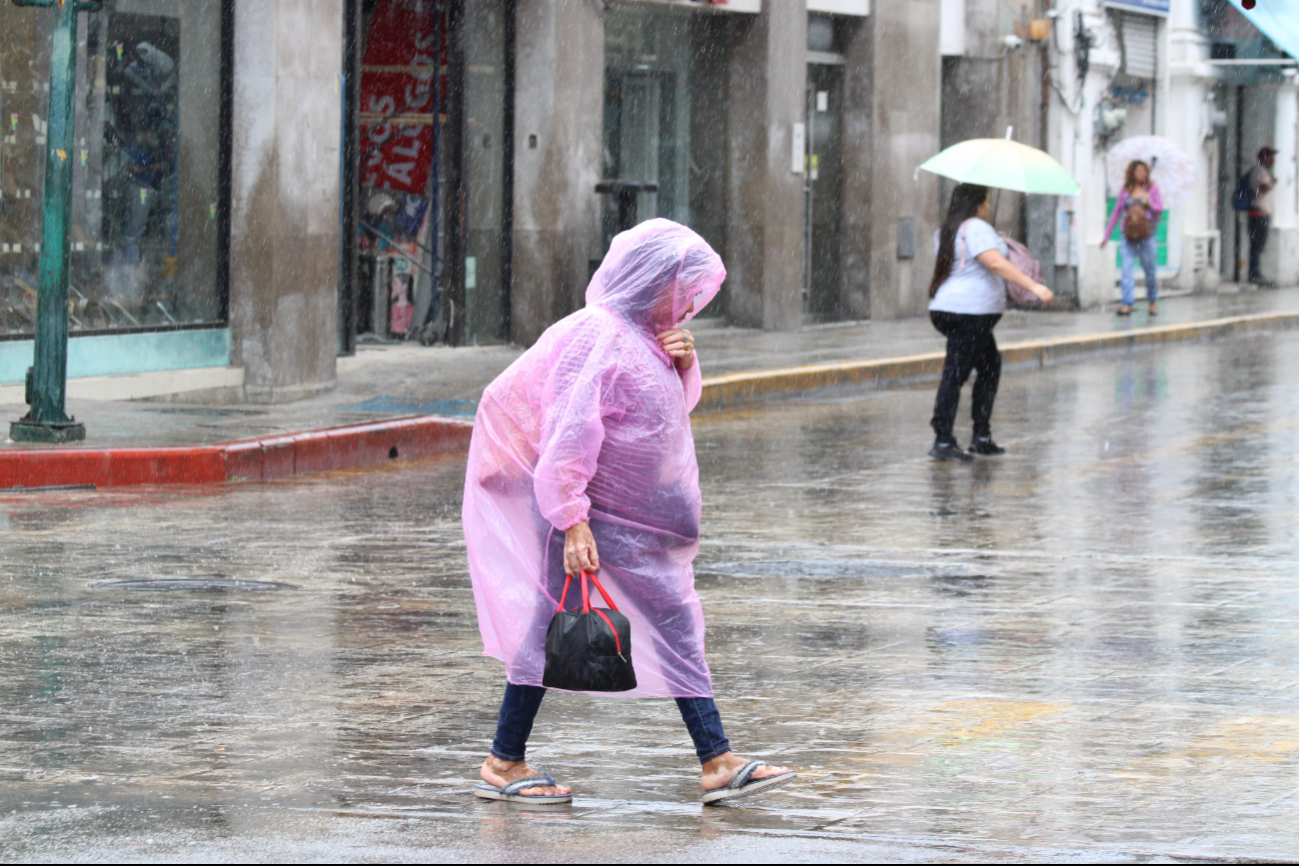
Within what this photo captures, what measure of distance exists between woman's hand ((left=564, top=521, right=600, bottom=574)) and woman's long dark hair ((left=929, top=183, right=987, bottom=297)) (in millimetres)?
8846

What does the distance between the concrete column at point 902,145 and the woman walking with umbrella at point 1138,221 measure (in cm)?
233

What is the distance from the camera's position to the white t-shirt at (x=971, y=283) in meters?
13.9

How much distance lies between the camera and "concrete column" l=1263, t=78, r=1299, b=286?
3506 cm

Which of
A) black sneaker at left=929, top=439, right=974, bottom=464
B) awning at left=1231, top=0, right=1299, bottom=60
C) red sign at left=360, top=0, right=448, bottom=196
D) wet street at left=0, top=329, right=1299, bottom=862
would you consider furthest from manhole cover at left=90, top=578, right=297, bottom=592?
red sign at left=360, top=0, right=448, bottom=196

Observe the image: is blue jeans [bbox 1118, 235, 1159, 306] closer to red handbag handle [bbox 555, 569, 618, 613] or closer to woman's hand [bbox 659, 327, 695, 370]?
woman's hand [bbox 659, 327, 695, 370]

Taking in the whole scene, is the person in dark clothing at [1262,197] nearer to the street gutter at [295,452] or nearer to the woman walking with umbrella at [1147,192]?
the woman walking with umbrella at [1147,192]

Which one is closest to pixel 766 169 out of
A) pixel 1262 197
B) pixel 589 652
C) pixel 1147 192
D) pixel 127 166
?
pixel 1147 192

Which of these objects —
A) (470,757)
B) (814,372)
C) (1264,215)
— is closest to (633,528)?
(470,757)

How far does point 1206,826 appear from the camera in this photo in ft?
16.8

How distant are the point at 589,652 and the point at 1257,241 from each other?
31.9 meters

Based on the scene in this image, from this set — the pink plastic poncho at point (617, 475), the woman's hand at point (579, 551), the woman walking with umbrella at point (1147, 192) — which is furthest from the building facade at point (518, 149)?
the woman's hand at point (579, 551)

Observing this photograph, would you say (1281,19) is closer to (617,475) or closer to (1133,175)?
(617,475)

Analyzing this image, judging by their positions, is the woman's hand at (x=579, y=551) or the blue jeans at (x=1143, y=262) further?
the blue jeans at (x=1143, y=262)

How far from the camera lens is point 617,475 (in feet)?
18.0
